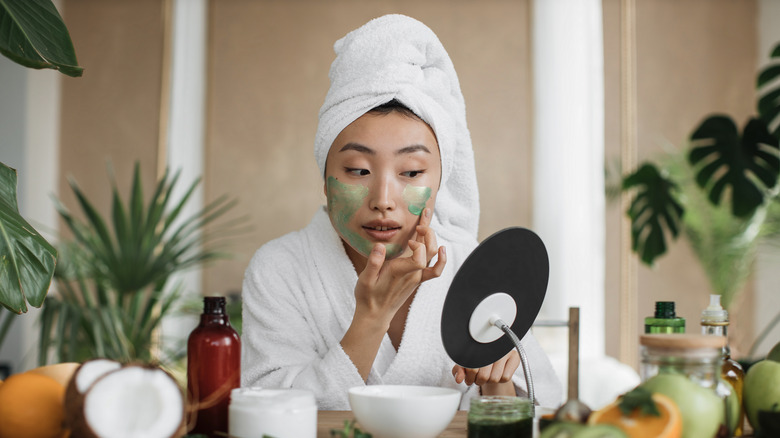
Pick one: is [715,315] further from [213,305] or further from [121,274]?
[121,274]

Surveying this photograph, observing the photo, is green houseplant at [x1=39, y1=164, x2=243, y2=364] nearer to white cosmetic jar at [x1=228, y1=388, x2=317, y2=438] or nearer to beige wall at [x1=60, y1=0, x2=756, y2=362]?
beige wall at [x1=60, y1=0, x2=756, y2=362]

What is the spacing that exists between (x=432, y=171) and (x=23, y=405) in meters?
0.67

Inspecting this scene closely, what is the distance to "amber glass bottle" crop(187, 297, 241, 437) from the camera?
0.76m

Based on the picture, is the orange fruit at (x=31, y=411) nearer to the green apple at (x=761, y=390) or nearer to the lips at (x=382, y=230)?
the lips at (x=382, y=230)

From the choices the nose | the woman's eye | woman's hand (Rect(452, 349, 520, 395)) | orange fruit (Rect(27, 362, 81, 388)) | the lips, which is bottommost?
woman's hand (Rect(452, 349, 520, 395))

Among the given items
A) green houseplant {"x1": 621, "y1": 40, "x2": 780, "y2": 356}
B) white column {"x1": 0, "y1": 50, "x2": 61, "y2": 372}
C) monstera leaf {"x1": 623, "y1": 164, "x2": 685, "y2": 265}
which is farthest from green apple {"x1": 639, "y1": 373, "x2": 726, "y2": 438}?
white column {"x1": 0, "y1": 50, "x2": 61, "y2": 372}

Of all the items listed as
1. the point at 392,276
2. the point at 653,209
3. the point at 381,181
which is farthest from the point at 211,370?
the point at 653,209

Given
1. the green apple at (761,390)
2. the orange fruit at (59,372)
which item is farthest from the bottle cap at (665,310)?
the orange fruit at (59,372)

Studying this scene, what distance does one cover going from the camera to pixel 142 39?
150 inches

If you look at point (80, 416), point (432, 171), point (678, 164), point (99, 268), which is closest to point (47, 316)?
point (99, 268)

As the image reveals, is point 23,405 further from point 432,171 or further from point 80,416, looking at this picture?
point 432,171

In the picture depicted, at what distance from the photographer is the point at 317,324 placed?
3.90 ft

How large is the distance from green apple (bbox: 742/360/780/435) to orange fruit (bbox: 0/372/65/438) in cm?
72

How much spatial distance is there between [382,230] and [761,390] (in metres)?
0.56
